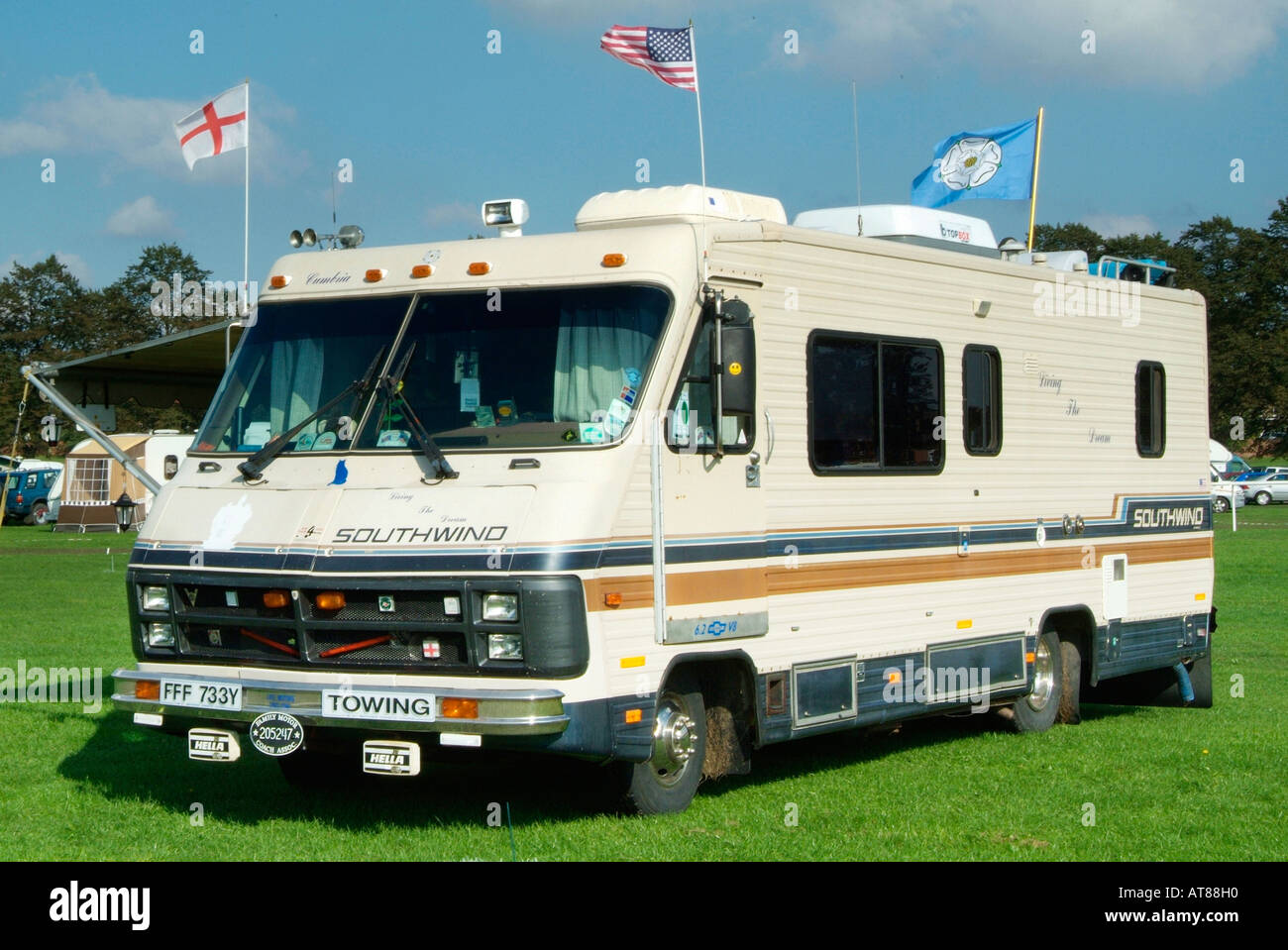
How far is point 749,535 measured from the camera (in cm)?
896

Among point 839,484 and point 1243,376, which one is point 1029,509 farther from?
point 1243,376

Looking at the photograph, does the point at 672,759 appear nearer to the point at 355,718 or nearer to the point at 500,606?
the point at 500,606

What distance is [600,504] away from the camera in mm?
7941

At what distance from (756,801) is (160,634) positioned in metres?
3.45

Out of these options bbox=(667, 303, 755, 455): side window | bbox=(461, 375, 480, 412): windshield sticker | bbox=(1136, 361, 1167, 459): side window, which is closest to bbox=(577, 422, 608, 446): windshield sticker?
bbox=(667, 303, 755, 455): side window

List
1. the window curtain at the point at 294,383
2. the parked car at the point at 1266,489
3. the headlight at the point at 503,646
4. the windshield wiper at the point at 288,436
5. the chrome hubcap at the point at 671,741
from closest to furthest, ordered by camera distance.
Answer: the headlight at the point at 503,646 < the chrome hubcap at the point at 671,741 < the windshield wiper at the point at 288,436 < the window curtain at the point at 294,383 < the parked car at the point at 1266,489

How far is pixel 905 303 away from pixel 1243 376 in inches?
3190

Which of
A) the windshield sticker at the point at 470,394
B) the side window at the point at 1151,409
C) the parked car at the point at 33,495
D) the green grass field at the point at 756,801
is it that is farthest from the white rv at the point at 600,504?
the parked car at the point at 33,495

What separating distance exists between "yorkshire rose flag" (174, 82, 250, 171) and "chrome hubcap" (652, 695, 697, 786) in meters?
7.85

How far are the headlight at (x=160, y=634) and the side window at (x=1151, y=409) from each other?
7.76 metres

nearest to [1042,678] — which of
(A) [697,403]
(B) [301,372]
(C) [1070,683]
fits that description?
(C) [1070,683]

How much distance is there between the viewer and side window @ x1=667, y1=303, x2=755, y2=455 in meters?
8.42

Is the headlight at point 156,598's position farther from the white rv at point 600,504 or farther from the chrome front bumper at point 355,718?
the chrome front bumper at point 355,718

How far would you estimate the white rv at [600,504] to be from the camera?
7906 mm
